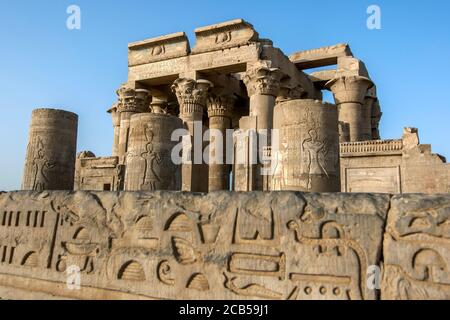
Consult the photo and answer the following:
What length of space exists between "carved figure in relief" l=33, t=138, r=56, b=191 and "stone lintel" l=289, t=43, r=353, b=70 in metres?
12.2

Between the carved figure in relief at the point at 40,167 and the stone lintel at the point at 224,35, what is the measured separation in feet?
28.6

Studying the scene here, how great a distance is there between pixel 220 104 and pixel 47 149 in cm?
1043

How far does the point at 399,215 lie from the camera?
10.3ft

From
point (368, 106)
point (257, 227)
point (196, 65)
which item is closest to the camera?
point (257, 227)

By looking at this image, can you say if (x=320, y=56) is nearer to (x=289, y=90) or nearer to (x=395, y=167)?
(x=289, y=90)

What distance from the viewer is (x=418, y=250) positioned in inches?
118

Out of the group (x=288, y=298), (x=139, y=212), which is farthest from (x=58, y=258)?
(x=288, y=298)

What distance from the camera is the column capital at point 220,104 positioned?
19172 mm

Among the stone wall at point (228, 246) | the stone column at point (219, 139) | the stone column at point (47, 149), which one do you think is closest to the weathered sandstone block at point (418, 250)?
the stone wall at point (228, 246)

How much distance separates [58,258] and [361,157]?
35.9ft

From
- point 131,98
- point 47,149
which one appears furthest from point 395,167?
point 131,98

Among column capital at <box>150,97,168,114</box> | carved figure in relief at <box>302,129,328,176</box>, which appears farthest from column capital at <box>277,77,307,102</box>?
carved figure in relief at <box>302,129,328,176</box>

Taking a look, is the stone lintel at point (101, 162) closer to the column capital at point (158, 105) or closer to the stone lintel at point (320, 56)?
the column capital at point (158, 105)

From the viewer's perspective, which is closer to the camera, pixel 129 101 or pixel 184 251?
pixel 184 251
